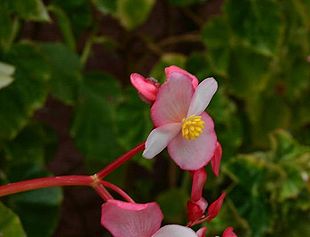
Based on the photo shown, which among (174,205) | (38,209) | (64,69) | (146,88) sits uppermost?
(146,88)

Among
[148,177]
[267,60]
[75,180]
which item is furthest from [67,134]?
[75,180]

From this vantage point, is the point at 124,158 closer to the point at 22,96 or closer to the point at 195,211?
the point at 195,211

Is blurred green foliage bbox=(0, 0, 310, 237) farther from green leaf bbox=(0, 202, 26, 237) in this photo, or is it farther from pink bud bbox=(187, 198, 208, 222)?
pink bud bbox=(187, 198, 208, 222)

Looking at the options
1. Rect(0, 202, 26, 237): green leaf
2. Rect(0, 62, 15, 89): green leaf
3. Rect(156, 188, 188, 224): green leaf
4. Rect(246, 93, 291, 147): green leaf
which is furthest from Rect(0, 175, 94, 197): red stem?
Rect(246, 93, 291, 147): green leaf

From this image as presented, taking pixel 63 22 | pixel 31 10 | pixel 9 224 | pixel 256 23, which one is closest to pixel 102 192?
pixel 9 224

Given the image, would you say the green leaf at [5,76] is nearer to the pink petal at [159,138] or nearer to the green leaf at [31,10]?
the green leaf at [31,10]
